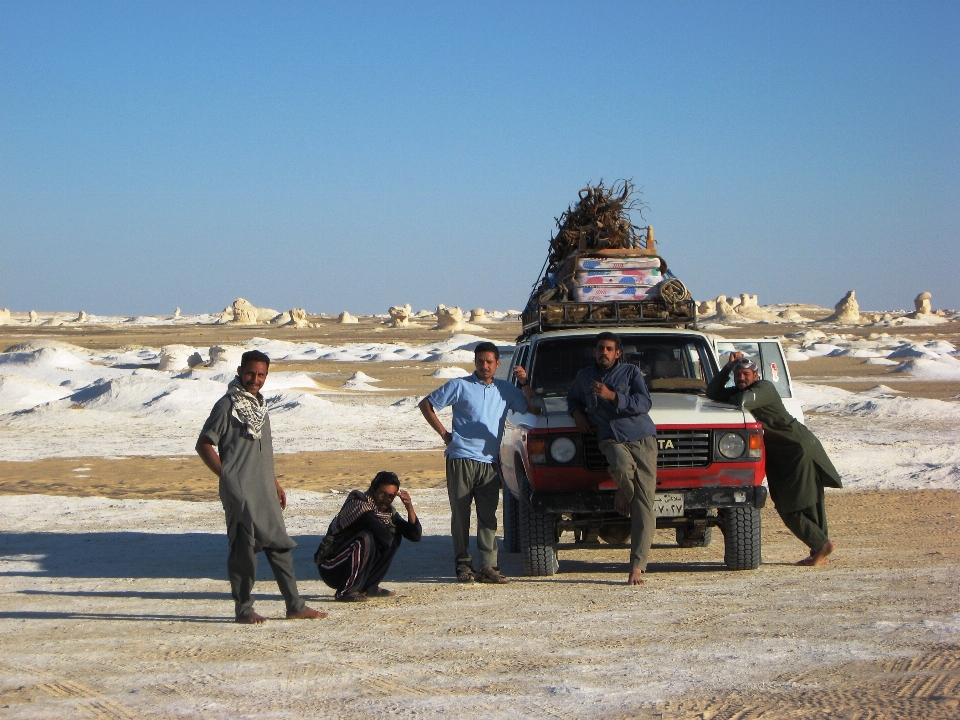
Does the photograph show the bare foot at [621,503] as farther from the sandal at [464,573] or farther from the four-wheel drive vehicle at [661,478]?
the sandal at [464,573]

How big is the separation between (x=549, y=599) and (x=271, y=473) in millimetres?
2171

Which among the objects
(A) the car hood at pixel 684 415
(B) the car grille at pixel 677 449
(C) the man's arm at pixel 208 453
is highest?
(C) the man's arm at pixel 208 453

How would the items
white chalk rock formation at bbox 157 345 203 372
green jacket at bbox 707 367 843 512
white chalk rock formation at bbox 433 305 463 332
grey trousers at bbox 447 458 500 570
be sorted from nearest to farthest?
grey trousers at bbox 447 458 500 570 < green jacket at bbox 707 367 843 512 < white chalk rock formation at bbox 157 345 203 372 < white chalk rock formation at bbox 433 305 463 332

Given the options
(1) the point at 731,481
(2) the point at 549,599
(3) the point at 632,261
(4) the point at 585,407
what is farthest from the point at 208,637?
(3) the point at 632,261

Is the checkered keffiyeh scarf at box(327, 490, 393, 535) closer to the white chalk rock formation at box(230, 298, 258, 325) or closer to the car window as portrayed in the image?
the car window

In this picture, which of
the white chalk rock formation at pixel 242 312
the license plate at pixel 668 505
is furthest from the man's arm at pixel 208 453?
the white chalk rock formation at pixel 242 312

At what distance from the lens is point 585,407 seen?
29.4 ft

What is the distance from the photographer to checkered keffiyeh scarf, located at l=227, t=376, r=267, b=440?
7391 mm

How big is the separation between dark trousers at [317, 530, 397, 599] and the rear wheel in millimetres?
3014

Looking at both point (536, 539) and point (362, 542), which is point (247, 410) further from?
point (536, 539)

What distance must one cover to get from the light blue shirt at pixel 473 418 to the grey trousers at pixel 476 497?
0.25 ft

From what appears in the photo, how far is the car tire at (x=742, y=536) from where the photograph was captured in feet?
30.8

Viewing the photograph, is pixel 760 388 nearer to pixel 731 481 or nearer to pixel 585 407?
pixel 731 481

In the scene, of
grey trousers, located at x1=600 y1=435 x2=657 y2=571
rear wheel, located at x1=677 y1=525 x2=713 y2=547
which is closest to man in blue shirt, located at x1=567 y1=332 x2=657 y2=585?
grey trousers, located at x1=600 y1=435 x2=657 y2=571
